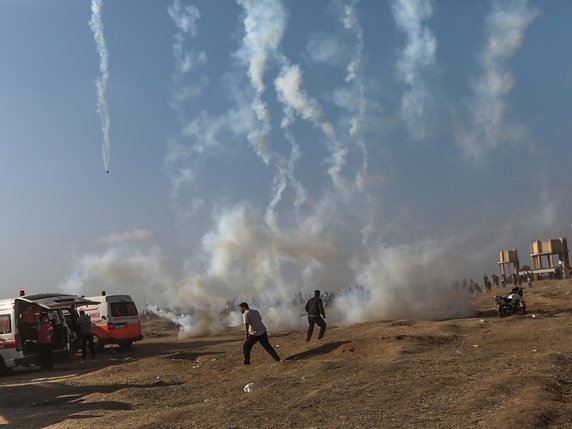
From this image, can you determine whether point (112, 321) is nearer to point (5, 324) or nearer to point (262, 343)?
point (5, 324)

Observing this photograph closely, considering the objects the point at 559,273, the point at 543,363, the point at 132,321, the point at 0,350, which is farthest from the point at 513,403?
the point at 559,273

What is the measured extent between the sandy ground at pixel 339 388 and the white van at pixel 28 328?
1.85 ft

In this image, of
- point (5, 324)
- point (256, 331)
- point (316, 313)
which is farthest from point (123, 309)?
point (256, 331)

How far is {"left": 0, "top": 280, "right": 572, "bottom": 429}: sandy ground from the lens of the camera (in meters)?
8.16

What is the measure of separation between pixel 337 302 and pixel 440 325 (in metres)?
11.6

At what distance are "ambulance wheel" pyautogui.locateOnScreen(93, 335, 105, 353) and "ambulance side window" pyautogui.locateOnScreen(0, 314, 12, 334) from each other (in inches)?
205

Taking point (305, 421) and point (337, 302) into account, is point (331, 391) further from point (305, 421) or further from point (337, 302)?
point (337, 302)

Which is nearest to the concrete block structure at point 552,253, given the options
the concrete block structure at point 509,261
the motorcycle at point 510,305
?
the concrete block structure at point 509,261

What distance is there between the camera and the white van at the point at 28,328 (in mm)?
17953

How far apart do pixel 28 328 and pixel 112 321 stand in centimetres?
439

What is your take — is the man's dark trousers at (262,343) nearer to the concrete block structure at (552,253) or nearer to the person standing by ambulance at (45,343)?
the person standing by ambulance at (45,343)

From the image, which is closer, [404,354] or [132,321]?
[404,354]

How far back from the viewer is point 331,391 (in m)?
10.1

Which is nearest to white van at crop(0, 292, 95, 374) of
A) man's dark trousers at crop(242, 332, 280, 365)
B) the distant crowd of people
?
man's dark trousers at crop(242, 332, 280, 365)
